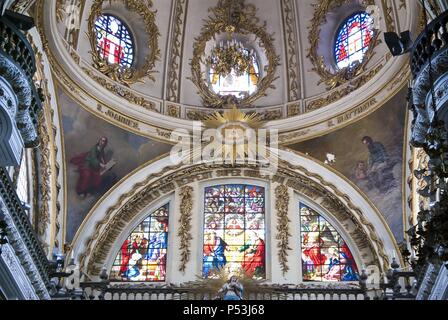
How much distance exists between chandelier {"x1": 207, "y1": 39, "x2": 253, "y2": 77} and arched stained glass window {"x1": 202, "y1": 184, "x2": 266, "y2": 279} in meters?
3.22

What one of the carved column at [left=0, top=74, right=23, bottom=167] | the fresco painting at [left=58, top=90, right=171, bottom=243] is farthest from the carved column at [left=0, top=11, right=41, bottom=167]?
the fresco painting at [left=58, top=90, right=171, bottom=243]

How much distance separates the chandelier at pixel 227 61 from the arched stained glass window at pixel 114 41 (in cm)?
225

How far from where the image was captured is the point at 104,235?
1895 centimetres

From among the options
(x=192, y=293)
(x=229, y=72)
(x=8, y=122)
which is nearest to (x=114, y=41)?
(x=229, y=72)

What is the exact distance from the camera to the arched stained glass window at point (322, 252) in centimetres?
1886

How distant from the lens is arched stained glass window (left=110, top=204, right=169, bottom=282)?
19.0m

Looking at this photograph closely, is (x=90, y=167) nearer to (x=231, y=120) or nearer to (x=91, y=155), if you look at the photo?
(x=91, y=155)

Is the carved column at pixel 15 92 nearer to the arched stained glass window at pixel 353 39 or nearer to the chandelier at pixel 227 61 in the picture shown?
the chandelier at pixel 227 61

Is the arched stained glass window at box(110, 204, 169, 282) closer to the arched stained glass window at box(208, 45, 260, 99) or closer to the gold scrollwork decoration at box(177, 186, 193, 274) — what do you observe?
the gold scrollwork decoration at box(177, 186, 193, 274)

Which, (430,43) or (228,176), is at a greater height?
(228,176)

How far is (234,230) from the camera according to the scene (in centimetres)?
1975

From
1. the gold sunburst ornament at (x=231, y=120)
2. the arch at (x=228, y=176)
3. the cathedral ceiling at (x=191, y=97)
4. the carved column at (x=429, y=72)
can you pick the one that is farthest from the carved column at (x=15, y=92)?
the gold sunburst ornament at (x=231, y=120)

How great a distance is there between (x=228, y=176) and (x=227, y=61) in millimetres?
3241
